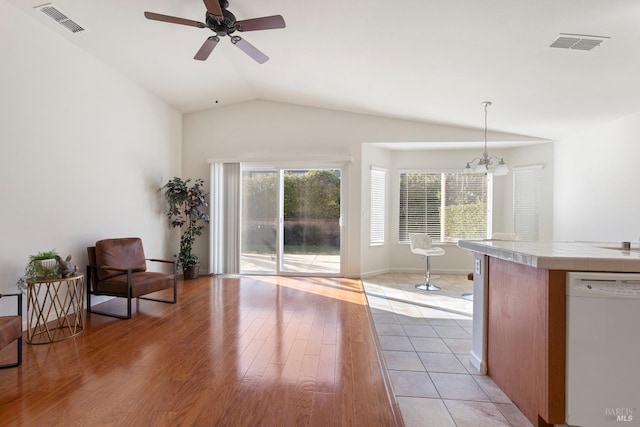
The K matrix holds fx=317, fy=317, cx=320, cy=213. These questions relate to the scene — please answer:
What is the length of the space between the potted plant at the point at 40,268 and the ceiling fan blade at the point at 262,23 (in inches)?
113

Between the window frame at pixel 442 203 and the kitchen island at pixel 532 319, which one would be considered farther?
the window frame at pixel 442 203

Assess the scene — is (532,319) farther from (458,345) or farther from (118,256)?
(118,256)

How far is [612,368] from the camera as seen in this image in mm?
1608

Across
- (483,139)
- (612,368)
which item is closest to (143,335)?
(612,368)

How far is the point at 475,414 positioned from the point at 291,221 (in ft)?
14.4

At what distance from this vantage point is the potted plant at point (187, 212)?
5.39 m

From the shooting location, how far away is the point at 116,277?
3.70m

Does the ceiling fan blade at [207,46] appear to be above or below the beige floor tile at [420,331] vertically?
above

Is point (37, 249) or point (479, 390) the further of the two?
point (37, 249)

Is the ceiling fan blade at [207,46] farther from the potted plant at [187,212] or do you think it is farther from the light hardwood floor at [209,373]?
the light hardwood floor at [209,373]

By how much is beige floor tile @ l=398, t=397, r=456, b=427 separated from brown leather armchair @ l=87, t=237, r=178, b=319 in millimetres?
3090

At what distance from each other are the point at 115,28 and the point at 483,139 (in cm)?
552

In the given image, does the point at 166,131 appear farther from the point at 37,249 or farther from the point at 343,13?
the point at 343,13

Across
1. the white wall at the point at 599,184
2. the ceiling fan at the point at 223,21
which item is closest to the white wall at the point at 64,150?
the ceiling fan at the point at 223,21
